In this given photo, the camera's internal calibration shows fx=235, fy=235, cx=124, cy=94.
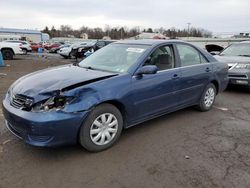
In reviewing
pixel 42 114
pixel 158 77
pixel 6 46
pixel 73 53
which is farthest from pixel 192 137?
pixel 73 53

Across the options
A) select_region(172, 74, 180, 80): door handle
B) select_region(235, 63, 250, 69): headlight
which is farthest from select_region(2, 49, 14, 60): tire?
select_region(172, 74, 180, 80): door handle

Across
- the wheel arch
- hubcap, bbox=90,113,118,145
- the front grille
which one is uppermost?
the front grille

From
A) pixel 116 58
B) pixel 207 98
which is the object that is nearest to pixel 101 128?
pixel 116 58

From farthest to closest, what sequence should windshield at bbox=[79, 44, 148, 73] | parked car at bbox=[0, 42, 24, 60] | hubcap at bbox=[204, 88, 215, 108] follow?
parked car at bbox=[0, 42, 24, 60] < hubcap at bbox=[204, 88, 215, 108] < windshield at bbox=[79, 44, 148, 73]

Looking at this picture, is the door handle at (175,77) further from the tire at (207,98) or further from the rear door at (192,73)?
the tire at (207,98)

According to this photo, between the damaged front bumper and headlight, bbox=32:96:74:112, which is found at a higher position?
headlight, bbox=32:96:74:112

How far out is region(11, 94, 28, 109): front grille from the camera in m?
3.03

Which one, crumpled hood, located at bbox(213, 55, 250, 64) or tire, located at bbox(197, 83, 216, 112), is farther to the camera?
crumpled hood, located at bbox(213, 55, 250, 64)

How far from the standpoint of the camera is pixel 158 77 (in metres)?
3.91

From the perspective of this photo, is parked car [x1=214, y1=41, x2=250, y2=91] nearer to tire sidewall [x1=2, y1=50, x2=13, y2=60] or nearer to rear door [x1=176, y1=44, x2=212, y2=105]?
rear door [x1=176, y1=44, x2=212, y2=105]

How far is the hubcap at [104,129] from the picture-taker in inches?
127

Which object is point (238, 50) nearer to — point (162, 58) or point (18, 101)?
point (162, 58)

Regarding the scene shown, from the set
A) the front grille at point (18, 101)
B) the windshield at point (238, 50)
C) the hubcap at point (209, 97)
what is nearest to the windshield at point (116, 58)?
the front grille at point (18, 101)

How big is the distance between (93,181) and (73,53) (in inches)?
753
